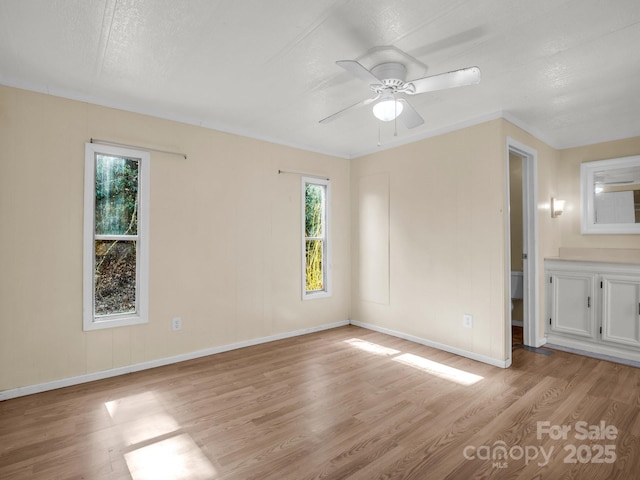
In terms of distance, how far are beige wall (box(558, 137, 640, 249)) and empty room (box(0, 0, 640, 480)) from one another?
24 mm

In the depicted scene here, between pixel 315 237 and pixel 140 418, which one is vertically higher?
pixel 315 237

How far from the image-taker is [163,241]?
131 inches

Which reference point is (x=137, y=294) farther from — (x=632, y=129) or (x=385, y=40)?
(x=632, y=129)

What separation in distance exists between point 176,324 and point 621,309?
455cm

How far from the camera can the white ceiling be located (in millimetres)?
1857

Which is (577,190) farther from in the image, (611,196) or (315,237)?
(315,237)

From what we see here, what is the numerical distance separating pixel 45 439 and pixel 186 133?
9.03 ft

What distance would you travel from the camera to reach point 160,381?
2947 millimetres

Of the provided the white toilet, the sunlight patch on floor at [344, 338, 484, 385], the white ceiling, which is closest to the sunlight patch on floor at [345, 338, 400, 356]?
the sunlight patch on floor at [344, 338, 484, 385]

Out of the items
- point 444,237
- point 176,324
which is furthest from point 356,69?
point 176,324

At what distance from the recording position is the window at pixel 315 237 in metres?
4.52

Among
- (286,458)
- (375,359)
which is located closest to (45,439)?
(286,458)

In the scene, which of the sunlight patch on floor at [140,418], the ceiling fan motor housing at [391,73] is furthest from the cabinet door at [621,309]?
the sunlight patch on floor at [140,418]

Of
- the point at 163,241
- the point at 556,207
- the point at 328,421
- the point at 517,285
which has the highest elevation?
the point at 556,207
